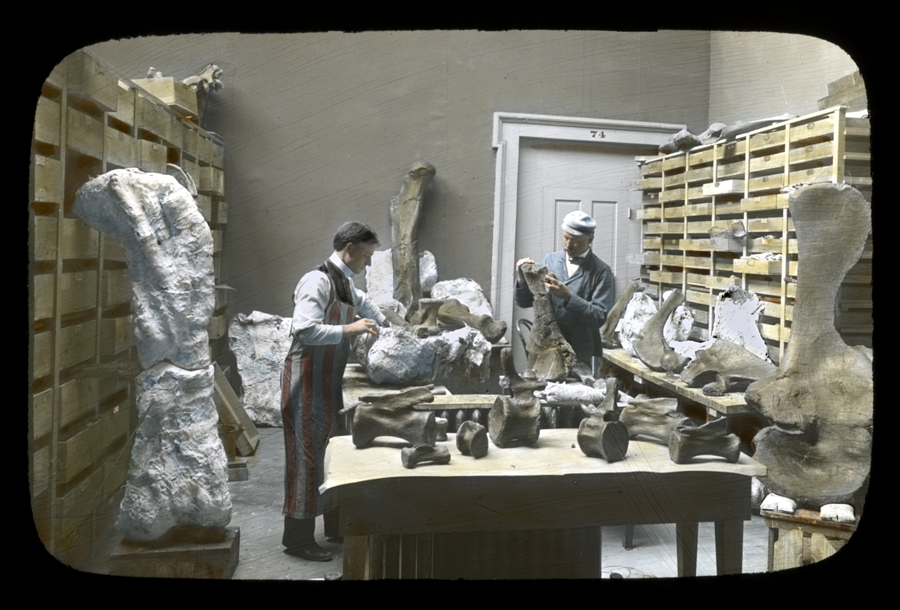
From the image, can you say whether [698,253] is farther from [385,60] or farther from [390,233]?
[385,60]

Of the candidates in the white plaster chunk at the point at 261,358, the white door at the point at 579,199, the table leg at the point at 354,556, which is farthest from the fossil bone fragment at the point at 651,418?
the white plaster chunk at the point at 261,358

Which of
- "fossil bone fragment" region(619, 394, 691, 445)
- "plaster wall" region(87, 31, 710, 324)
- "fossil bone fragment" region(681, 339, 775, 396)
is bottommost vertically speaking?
"fossil bone fragment" region(619, 394, 691, 445)

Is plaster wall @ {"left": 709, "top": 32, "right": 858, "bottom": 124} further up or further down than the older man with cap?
further up

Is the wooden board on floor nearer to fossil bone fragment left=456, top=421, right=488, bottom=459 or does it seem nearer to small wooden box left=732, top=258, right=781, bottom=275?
fossil bone fragment left=456, top=421, right=488, bottom=459

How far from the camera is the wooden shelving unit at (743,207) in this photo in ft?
5.30

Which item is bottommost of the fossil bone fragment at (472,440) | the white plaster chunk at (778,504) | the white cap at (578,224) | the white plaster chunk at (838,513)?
the white plaster chunk at (838,513)

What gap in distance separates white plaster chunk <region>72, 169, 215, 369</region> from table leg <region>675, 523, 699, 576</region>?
1.02 meters

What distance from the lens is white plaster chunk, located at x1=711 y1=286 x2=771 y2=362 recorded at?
1.64 meters

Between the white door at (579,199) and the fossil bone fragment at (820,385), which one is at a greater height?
the white door at (579,199)

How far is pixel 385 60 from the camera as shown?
156cm

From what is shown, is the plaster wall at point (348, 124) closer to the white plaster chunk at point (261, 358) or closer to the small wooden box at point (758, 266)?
the white plaster chunk at point (261, 358)

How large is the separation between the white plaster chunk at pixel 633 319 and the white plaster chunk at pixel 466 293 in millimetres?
268

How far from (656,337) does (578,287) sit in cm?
19

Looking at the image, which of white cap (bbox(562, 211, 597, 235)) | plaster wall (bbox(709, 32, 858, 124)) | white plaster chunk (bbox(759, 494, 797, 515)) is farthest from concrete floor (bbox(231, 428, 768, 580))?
plaster wall (bbox(709, 32, 858, 124))
